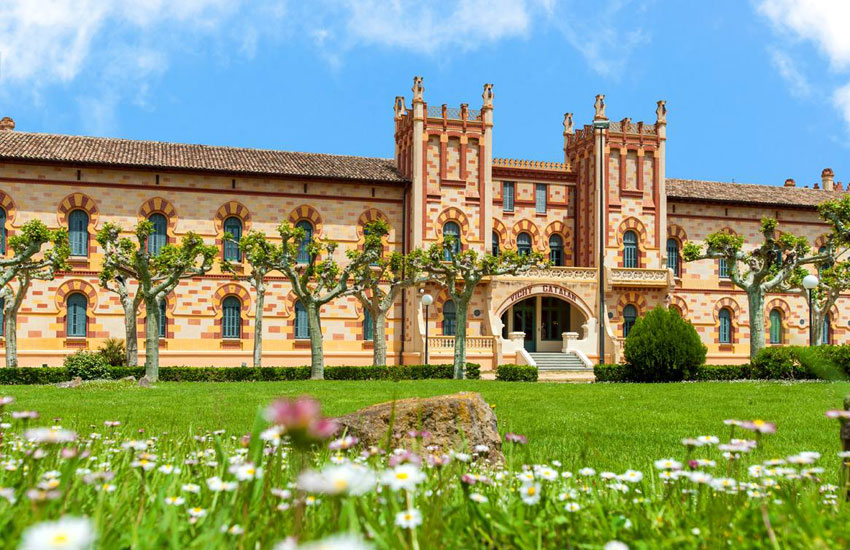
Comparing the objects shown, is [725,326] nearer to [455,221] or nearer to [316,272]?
[455,221]

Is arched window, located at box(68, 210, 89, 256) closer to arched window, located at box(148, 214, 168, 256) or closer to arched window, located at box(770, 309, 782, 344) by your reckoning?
arched window, located at box(148, 214, 168, 256)

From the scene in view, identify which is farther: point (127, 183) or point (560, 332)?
point (560, 332)

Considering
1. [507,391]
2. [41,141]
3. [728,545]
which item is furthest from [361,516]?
[41,141]

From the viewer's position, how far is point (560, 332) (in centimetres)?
4100

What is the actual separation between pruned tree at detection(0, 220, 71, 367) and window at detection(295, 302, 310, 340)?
33.6ft

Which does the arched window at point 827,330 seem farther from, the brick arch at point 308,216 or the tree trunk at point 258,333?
the tree trunk at point 258,333

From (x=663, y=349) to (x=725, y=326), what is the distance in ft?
61.7

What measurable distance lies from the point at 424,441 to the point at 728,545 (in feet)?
13.9

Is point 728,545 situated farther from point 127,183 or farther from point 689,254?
point 127,183

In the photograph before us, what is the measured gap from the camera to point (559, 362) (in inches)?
1428

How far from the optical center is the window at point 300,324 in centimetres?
3647

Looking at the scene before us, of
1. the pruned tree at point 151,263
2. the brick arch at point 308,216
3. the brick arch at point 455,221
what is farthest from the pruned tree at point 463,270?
the pruned tree at point 151,263

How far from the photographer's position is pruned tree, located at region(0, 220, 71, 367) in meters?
26.0

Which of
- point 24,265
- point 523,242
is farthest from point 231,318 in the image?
point 523,242
